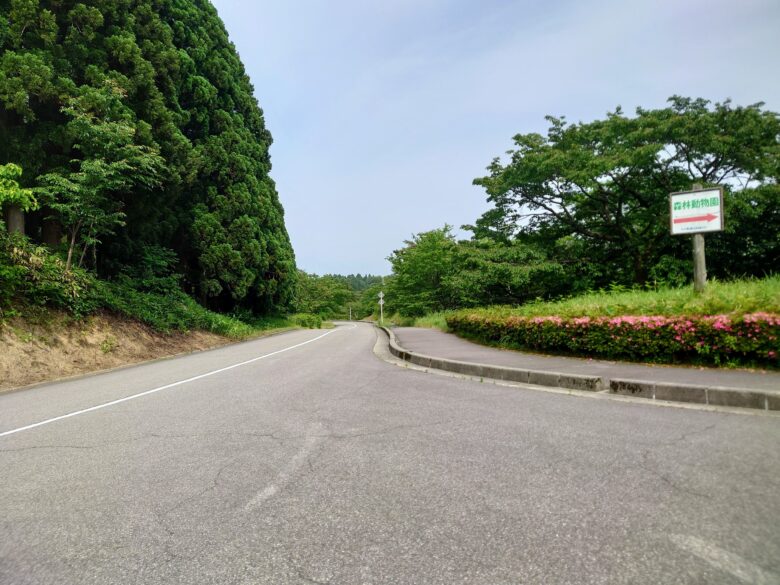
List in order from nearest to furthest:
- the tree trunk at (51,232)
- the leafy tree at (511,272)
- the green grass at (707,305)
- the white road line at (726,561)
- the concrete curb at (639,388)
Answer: the white road line at (726,561), the concrete curb at (639,388), the green grass at (707,305), the tree trunk at (51,232), the leafy tree at (511,272)

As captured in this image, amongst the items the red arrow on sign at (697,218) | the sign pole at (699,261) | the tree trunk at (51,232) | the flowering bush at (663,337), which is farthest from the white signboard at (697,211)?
the tree trunk at (51,232)

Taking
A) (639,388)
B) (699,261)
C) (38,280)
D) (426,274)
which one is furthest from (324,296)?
(639,388)

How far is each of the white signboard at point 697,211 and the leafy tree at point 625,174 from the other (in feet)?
23.8

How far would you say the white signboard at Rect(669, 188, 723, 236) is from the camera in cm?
848

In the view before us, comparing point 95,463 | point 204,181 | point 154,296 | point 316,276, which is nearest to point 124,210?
point 154,296

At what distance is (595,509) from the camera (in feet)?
8.47

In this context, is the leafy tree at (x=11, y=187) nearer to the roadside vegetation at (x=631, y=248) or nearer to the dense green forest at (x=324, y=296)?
the roadside vegetation at (x=631, y=248)

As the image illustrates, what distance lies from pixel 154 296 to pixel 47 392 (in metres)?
8.57

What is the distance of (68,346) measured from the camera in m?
10.7

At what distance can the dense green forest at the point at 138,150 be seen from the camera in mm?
11383

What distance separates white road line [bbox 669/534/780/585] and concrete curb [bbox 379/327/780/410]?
3600 millimetres

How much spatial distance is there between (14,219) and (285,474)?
43.6 feet

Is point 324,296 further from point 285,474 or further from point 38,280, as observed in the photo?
point 285,474

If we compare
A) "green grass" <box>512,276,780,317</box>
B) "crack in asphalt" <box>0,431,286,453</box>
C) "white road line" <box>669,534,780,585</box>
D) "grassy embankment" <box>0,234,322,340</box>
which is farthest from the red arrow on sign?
"grassy embankment" <box>0,234,322,340</box>
